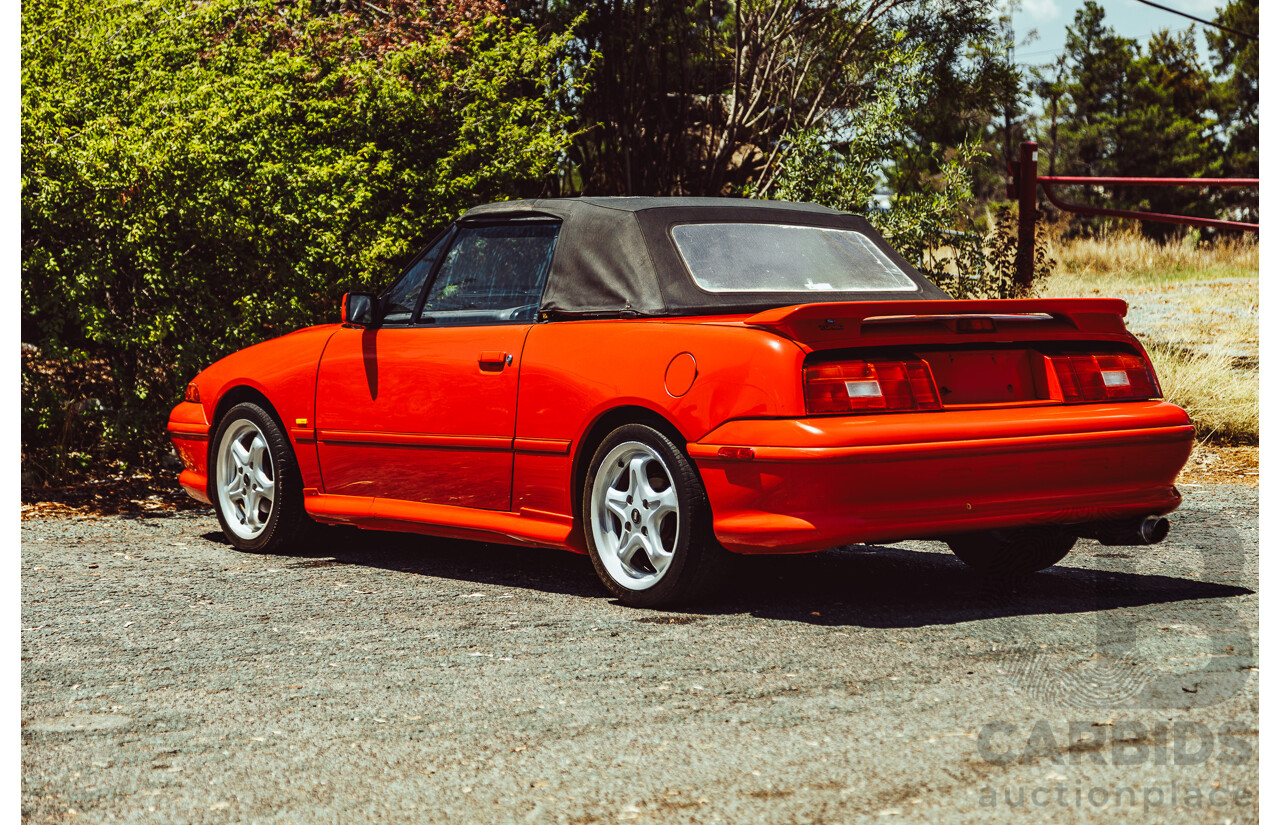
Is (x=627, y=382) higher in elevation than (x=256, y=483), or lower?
higher

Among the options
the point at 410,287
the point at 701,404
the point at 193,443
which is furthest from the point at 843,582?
the point at 193,443

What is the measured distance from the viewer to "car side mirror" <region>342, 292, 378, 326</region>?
6238mm

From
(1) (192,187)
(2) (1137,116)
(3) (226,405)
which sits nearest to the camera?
(3) (226,405)

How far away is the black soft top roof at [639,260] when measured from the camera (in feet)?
17.3

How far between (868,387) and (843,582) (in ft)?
4.18

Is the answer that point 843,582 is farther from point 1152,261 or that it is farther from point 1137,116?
point 1137,116

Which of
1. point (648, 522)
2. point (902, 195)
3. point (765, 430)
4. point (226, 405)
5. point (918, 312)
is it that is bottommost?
point (648, 522)

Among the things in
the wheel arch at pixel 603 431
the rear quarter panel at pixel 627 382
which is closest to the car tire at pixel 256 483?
the rear quarter panel at pixel 627 382

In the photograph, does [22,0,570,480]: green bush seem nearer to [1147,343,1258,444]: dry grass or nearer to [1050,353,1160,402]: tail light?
[1050,353,1160,402]: tail light

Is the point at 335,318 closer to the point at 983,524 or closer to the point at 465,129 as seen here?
the point at 465,129

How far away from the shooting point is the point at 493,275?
5.93 meters

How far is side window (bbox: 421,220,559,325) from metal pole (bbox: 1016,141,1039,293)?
6351 mm

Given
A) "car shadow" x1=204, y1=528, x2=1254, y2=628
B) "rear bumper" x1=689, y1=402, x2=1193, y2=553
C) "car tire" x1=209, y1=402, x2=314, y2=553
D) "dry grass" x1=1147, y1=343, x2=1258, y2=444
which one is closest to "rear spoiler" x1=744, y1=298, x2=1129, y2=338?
"rear bumper" x1=689, y1=402, x2=1193, y2=553

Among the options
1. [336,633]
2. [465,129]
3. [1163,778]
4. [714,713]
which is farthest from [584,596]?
[465,129]
